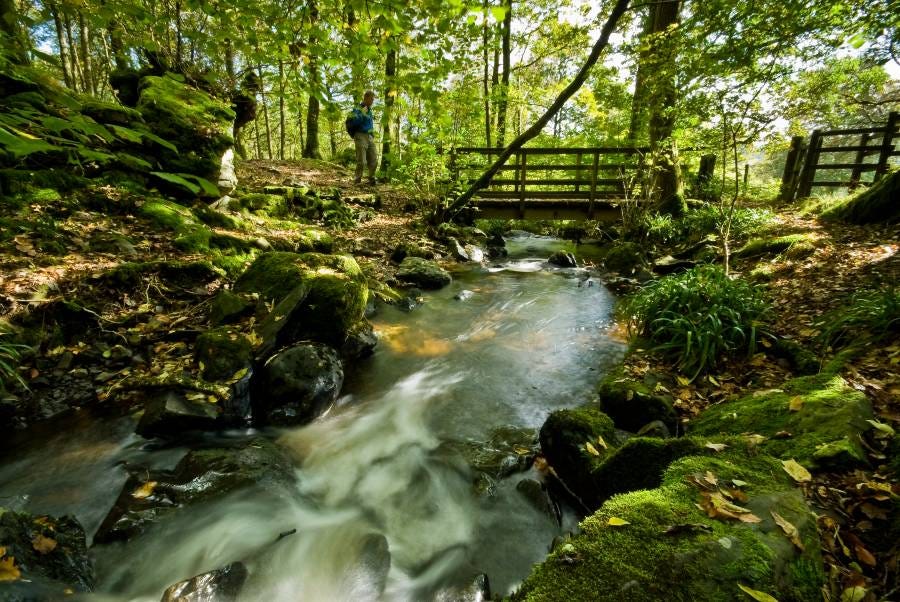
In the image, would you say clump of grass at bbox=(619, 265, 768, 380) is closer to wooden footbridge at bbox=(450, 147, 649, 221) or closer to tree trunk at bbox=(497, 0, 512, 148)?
wooden footbridge at bbox=(450, 147, 649, 221)

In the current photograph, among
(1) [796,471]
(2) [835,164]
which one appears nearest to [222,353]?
(1) [796,471]

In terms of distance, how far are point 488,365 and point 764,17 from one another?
5.95 metres

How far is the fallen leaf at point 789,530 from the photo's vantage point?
1522 millimetres

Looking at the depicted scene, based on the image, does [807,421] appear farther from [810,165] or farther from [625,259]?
[810,165]

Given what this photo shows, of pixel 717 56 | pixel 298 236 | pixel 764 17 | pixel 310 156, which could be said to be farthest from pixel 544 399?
pixel 310 156

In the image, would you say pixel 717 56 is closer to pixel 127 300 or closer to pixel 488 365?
pixel 488 365

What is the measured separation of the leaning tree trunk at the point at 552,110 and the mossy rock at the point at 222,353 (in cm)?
715

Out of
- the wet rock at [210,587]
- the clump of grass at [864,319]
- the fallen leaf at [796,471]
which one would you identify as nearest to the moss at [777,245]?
the clump of grass at [864,319]

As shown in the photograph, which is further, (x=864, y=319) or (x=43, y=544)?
(x=864, y=319)

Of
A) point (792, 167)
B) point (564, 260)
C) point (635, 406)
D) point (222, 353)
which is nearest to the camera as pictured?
point (635, 406)

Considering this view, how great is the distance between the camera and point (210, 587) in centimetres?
226

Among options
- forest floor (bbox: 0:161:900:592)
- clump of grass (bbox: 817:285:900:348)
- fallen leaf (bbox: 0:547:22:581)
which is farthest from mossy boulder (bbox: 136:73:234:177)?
clump of grass (bbox: 817:285:900:348)

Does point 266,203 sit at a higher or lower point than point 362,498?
higher

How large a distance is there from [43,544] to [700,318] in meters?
5.52
